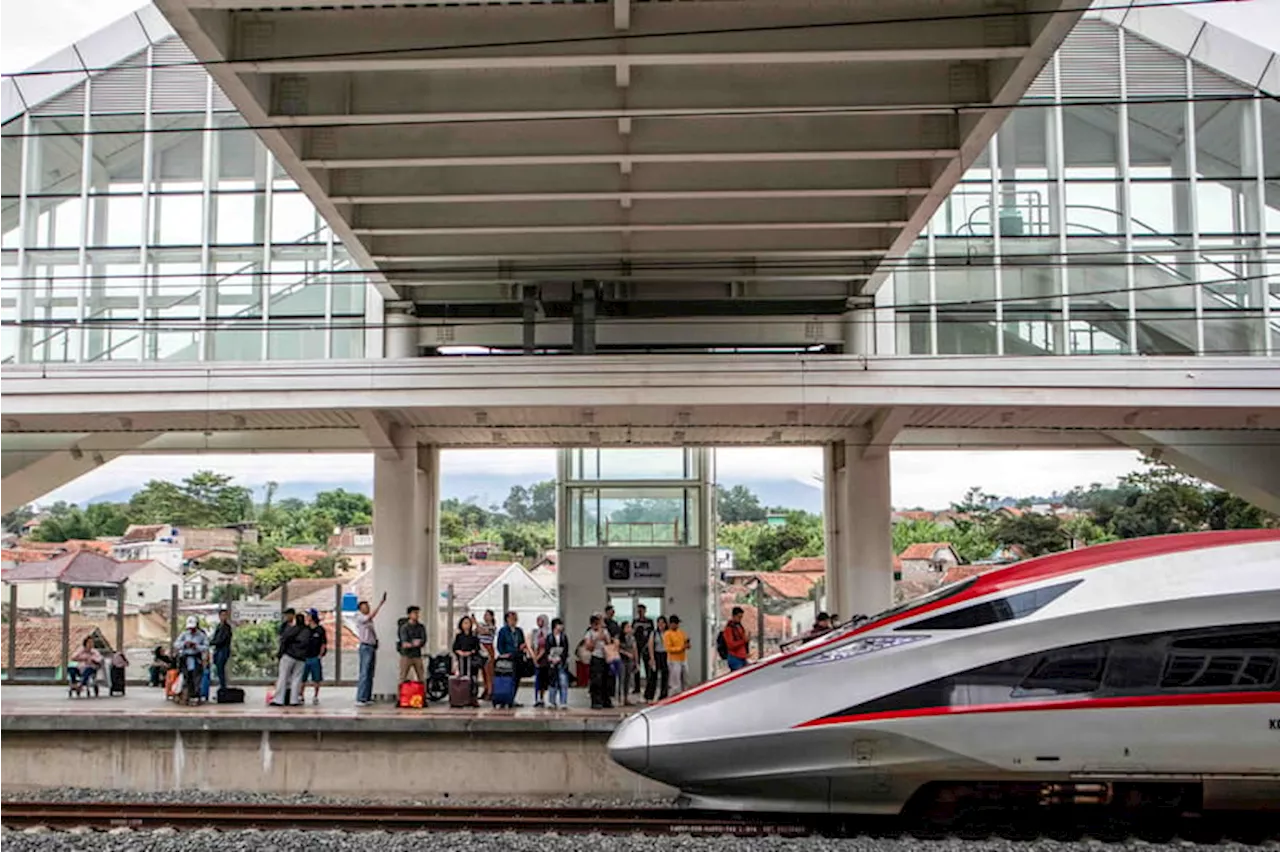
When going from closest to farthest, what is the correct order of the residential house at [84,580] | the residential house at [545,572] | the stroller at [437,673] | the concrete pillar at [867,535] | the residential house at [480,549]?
1. the stroller at [437,673]
2. the concrete pillar at [867,535]
3. the residential house at [84,580]
4. the residential house at [545,572]
5. the residential house at [480,549]

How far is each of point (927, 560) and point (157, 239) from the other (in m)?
16.7

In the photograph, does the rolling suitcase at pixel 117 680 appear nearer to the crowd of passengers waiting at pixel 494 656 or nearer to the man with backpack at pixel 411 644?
the crowd of passengers waiting at pixel 494 656

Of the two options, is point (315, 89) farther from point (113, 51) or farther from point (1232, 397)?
point (1232, 397)

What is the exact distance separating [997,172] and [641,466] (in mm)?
7327

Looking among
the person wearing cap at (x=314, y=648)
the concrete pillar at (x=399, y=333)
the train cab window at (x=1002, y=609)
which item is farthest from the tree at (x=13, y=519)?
the train cab window at (x=1002, y=609)

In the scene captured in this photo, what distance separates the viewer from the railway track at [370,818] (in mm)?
10203

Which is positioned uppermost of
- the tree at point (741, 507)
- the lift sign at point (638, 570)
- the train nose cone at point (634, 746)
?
the tree at point (741, 507)

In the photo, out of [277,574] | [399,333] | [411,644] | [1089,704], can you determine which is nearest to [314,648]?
[411,644]

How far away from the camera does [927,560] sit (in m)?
25.1

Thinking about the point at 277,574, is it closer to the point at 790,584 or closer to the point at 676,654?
the point at 790,584

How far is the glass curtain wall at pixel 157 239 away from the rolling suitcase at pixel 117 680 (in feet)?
15.4

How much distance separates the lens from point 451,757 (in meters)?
13.6

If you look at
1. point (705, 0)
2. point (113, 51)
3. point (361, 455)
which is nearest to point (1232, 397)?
point (705, 0)

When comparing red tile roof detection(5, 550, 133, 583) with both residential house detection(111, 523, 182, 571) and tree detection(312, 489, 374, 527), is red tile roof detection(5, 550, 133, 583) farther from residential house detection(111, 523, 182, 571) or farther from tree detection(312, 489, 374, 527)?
tree detection(312, 489, 374, 527)
